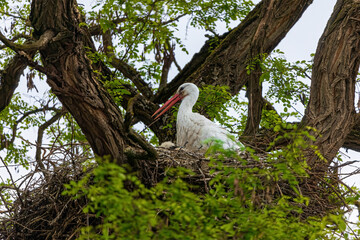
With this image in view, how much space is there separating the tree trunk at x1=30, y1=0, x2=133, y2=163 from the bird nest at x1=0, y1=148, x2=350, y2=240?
0.62 meters

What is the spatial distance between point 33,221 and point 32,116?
27.5ft

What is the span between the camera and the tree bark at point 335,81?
902cm

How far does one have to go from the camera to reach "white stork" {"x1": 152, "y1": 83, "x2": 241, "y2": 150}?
965 cm

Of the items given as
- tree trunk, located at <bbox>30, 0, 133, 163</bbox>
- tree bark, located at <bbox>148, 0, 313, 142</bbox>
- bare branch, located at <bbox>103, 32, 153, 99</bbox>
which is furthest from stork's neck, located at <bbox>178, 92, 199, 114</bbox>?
tree trunk, located at <bbox>30, 0, 133, 163</bbox>

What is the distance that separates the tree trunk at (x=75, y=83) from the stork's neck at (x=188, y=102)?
352 centimetres

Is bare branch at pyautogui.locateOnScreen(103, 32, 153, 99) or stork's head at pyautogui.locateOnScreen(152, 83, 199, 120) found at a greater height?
bare branch at pyautogui.locateOnScreen(103, 32, 153, 99)

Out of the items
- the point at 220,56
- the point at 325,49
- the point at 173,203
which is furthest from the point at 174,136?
the point at 173,203

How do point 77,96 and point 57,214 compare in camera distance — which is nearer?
point 77,96

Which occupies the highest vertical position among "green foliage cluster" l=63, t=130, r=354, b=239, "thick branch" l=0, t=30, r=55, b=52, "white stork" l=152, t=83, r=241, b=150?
"thick branch" l=0, t=30, r=55, b=52

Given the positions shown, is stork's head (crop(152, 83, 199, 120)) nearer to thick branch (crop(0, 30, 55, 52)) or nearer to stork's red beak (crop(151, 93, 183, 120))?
stork's red beak (crop(151, 93, 183, 120))

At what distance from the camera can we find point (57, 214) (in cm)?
797

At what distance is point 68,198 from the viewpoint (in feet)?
26.2

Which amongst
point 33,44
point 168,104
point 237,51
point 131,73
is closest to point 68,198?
point 33,44

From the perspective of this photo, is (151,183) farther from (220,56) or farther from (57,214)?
(220,56)
